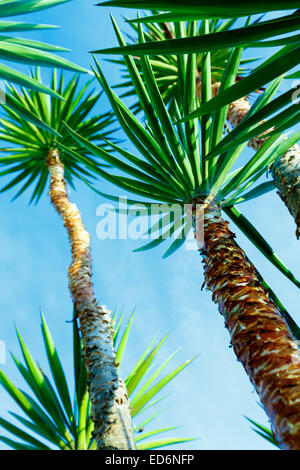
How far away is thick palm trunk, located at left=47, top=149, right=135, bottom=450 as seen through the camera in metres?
2.28

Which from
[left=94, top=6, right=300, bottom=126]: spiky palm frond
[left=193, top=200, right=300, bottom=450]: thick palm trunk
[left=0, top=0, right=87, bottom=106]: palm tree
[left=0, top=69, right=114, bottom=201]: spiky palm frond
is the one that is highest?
[left=0, top=69, right=114, bottom=201]: spiky palm frond

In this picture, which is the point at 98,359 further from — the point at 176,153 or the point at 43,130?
the point at 43,130

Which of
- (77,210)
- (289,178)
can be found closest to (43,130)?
(77,210)

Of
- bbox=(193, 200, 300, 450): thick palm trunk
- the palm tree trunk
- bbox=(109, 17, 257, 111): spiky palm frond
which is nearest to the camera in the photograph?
bbox=(193, 200, 300, 450): thick palm trunk

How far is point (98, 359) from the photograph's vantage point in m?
2.65

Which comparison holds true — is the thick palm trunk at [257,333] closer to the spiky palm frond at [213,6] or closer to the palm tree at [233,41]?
the palm tree at [233,41]

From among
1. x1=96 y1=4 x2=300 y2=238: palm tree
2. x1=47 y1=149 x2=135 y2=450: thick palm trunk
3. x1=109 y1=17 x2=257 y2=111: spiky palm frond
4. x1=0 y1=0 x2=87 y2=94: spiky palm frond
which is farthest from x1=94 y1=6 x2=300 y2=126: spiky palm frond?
x1=109 y1=17 x2=257 y2=111: spiky palm frond

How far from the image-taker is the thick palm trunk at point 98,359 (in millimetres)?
2281

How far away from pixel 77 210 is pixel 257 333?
3.42 metres

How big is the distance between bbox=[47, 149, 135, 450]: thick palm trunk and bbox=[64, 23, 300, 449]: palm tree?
722 mm

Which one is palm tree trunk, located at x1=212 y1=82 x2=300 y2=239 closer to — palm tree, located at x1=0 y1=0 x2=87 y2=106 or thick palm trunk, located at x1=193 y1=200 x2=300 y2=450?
thick palm trunk, located at x1=193 y1=200 x2=300 y2=450

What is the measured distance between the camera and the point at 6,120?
223 inches

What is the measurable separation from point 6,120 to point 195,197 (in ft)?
13.9
